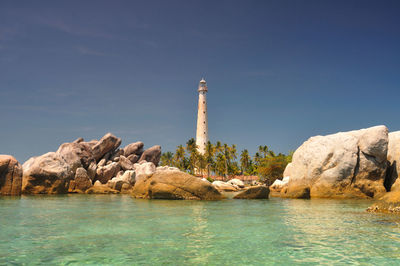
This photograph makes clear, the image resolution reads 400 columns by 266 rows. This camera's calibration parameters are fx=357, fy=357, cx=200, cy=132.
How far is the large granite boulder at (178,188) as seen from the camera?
Result: 75.0 feet

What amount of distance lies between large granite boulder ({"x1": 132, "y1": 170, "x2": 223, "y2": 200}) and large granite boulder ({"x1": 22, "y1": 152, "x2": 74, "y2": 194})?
400 inches

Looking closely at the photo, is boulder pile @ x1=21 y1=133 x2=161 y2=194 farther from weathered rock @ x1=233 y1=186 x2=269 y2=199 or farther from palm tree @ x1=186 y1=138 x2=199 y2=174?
palm tree @ x1=186 y1=138 x2=199 y2=174

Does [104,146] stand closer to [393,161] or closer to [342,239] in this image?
[393,161]

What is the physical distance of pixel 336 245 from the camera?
8242 mm

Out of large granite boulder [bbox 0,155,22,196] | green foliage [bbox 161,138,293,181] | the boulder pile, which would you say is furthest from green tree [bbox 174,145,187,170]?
large granite boulder [bbox 0,155,22,196]

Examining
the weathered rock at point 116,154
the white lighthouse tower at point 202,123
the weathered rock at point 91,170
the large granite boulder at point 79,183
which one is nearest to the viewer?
the large granite boulder at point 79,183

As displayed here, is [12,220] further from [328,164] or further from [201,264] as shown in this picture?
[328,164]

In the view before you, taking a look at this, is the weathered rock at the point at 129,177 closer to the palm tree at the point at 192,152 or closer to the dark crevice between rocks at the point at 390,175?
the dark crevice between rocks at the point at 390,175

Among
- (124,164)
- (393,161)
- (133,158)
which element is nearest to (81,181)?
(124,164)

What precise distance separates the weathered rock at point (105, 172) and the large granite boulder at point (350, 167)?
27080 millimetres

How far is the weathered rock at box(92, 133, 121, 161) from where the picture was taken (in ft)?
166

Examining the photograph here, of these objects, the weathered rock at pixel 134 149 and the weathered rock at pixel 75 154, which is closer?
the weathered rock at pixel 75 154

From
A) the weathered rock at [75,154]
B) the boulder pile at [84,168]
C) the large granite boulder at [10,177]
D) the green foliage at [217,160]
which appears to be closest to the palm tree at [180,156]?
the green foliage at [217,160]

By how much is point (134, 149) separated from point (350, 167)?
134 ft
